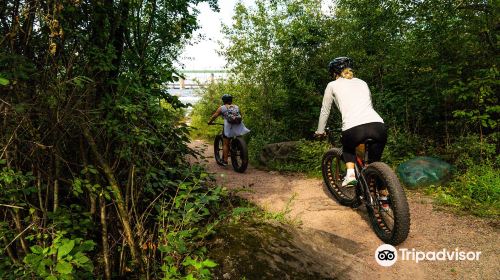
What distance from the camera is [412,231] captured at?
4.15 metres

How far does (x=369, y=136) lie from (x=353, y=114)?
0.33 metres

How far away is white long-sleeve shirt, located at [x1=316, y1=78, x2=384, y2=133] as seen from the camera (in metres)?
4.06

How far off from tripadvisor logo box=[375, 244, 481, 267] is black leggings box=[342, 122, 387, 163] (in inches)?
44.0

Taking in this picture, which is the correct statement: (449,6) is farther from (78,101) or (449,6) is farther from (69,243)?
(69,243)

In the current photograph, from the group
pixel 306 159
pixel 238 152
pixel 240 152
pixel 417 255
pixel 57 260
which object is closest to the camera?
pixel 57 260

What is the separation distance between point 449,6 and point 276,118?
20.3 feet

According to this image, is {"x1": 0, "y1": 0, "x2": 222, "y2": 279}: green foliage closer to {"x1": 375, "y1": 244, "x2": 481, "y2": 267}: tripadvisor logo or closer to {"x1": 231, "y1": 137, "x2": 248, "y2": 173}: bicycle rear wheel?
{"x1": 375, "y1": 244, "x2": 481, "y2": 267}: tripadvisor logo

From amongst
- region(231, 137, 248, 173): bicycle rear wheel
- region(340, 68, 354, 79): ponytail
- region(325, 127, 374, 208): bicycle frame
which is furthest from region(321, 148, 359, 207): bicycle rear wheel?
region(231, 137, 248, 173): bicycle rear wheel

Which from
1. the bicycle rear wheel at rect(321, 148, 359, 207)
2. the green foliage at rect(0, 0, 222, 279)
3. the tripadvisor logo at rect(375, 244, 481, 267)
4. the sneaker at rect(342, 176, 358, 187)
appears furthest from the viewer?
the bicycle rear wheel at rect(321, 148, 359, 207)

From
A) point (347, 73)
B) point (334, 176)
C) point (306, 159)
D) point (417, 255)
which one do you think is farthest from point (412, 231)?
point (306, 159)

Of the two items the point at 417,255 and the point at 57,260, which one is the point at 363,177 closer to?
the point at 417,255

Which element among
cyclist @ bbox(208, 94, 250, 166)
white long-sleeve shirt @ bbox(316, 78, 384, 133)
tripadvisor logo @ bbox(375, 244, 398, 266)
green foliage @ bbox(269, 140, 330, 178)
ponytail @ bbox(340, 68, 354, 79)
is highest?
ponytail @ bbox(340, 68, 354, 79)

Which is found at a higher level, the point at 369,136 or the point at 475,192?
the point at 369,136

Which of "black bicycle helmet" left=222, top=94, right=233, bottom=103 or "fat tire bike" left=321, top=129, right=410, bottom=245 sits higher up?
"black bicycle helmet" left=222, top=94, right=233, bottom=103
